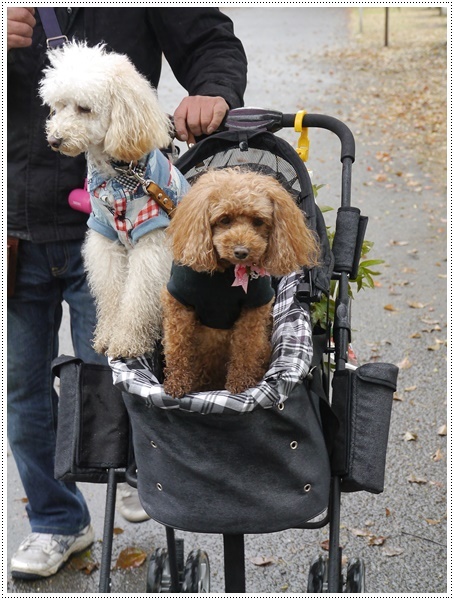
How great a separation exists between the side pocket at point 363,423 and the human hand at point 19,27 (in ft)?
5.14

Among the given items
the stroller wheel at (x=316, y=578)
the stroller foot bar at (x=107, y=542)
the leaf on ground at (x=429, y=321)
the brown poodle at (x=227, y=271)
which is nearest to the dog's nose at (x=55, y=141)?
the brown poodle at (x=227, y=271)

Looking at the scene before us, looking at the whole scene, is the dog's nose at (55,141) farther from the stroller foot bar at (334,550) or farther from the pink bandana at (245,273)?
the stroller foot bar at (334,550)

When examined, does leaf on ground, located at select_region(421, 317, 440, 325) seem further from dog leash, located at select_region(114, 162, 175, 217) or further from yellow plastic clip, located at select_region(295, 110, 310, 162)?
dog leash, located at select_region(114, 162, 175, 217)

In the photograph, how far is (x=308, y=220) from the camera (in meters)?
2.55

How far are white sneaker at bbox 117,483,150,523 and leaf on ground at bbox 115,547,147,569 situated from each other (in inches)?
6.6

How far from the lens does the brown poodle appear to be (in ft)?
7.00

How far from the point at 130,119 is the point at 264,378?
0.89 meters

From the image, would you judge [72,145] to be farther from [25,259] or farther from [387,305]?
[387,305]

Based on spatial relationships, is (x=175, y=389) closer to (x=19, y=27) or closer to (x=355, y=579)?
(x=355, y=579)

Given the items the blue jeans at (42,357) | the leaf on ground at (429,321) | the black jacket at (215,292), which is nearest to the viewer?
the black jacket at (215,292)

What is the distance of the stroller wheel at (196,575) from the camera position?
2.86m

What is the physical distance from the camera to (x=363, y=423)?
2.41 metres

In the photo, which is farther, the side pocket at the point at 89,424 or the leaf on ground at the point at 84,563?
the leaf on ground at the point at 84,563
